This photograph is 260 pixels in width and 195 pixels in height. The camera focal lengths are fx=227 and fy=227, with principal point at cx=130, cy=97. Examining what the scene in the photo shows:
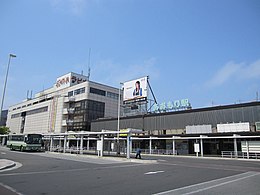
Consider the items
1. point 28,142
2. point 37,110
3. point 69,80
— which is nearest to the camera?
point 28,142

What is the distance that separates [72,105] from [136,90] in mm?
25753

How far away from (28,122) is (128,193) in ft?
276

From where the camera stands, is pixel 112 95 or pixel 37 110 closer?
pixel 112 95

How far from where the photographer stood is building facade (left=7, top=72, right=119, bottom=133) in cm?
6345

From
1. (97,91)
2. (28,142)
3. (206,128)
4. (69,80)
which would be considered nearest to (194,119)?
(206,128)

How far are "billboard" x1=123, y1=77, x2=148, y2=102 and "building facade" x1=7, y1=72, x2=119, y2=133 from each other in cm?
1514

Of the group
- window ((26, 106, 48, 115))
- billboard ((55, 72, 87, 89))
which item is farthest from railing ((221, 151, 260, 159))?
window ((26, 106, 48, 115))

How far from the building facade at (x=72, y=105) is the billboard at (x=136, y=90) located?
15.1 m

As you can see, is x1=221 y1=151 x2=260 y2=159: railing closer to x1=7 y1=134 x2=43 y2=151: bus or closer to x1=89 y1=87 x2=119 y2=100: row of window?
x1=7 y1=134 x2=43 y2=151: bus

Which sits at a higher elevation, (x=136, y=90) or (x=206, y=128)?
(x=136, y=90)

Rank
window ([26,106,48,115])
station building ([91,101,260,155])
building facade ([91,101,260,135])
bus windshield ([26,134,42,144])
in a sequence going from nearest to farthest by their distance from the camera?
1. station building ([91,101,260,155])
2. building facade ([91,101,260,135])
3. bus windshield ([26,134,42,144])
4. window ([26,106,48,115])

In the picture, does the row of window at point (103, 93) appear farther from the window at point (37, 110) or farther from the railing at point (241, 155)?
the railing at point (241, 155)

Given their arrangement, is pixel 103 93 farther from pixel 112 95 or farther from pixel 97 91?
pixel 112 95

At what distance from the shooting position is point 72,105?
6775 cm
